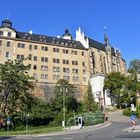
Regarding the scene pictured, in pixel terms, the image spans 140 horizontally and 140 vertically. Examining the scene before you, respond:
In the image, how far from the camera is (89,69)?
327 ft

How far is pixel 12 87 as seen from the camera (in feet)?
206

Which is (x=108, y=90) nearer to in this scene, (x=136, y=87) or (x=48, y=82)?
(x=136, y=87)

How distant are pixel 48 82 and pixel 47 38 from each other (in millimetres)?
18119

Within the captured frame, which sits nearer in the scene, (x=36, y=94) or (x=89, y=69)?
(x=36, y=94)

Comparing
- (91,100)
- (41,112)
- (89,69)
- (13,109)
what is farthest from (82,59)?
(13,109)

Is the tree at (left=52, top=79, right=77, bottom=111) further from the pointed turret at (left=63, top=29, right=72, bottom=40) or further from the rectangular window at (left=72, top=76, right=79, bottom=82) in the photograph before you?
the pointed turret at (left=63, top=29, right=72, bottom=40)

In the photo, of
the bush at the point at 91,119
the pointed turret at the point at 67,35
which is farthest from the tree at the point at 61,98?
the pointed turret at the point at 67,35

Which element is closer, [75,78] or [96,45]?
[75,78]

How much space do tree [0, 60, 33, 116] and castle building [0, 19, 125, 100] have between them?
2019cm

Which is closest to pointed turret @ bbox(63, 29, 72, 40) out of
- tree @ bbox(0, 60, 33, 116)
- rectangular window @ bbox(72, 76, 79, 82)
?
rectangular window @ bbox(72, 76, 79, 82)

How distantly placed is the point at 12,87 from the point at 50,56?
109 ft

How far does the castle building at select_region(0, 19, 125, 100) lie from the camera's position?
89000mm

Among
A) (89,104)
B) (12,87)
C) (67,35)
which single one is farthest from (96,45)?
(12,87)

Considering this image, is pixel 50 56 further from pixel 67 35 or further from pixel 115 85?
pixel 115 85
